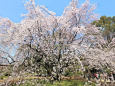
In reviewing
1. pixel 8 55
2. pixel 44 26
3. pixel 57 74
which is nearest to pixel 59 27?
pixel 44 26

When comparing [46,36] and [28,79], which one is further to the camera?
[46,36]

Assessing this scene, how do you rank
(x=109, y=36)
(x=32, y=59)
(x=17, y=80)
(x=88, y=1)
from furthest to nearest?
(x=109, y=36) < (x=88, y=1) < (x=32, y=59) < (x=17, y=80)

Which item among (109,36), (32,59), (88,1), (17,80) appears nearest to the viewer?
(17,80)

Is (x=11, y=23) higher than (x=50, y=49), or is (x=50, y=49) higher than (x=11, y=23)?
(x=11, y=23)

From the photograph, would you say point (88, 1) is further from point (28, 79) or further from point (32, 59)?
point (28, 79)

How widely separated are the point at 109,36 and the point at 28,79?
15277mm

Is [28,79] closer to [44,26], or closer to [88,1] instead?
[44,26]

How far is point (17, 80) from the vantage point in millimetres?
5859

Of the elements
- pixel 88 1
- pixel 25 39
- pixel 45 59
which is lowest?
pixel 45 59

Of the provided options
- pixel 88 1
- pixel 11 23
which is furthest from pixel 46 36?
pixel 88 1

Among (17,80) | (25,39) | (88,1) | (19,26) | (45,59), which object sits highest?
(88,1)

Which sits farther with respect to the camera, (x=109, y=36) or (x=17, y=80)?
(x=109, y=36)

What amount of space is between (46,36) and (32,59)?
4.90 ft

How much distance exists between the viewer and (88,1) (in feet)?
24.9
